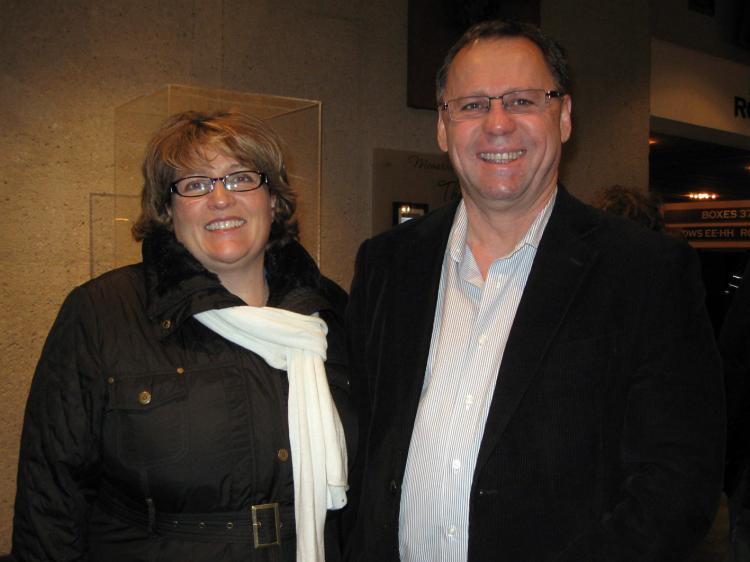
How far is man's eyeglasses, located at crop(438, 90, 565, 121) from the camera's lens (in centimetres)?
181

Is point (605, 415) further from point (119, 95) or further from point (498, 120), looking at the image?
point (119, 95)

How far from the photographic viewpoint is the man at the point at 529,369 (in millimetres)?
1482

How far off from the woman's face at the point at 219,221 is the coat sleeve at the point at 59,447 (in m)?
0.35

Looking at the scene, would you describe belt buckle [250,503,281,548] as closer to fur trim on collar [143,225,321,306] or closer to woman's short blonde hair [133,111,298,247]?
fur trim on collar [143,225,321,306]

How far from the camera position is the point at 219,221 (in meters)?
1.97

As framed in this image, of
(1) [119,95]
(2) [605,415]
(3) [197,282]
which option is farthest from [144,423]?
(1) [119,95]

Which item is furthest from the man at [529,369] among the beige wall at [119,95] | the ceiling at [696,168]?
the ceiling at [696,168]

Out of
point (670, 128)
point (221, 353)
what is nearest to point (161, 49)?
point (221, 353)

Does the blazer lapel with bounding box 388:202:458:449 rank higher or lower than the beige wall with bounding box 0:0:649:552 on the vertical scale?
lower

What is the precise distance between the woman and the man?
182mm

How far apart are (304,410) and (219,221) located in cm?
55

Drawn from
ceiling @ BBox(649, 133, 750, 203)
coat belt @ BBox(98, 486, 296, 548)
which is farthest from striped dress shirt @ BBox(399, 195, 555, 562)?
ceiling @ BBox(649, 133, 750, 203)

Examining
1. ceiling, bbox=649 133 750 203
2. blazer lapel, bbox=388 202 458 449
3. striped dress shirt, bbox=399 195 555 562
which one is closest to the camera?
striped dress shirt, bbox=399 195 555 562

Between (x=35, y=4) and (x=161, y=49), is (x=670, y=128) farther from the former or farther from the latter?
(x=35, y=4)
